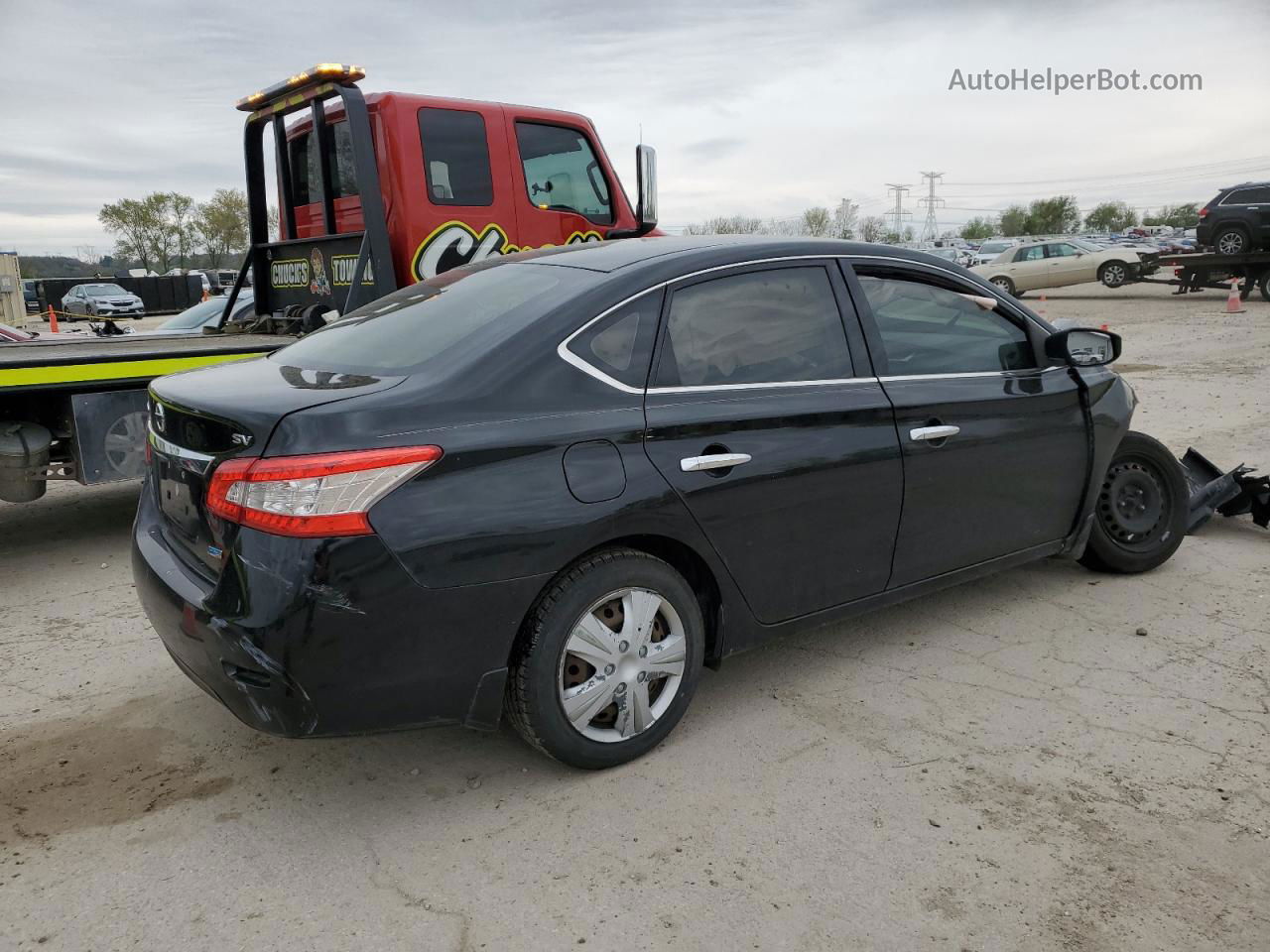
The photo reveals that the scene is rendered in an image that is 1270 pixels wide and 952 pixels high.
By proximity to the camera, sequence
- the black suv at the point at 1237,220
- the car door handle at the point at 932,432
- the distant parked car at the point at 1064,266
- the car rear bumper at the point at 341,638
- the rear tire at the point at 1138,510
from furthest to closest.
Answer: the distant parked car at the point at 1064,266 → the black suv at the point at 1237,220 → the rear tire at the point at 1138,510 → the car door handle at the point at 932,432 → the car rear bumper at the point at 341,638

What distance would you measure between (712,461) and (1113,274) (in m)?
25.0

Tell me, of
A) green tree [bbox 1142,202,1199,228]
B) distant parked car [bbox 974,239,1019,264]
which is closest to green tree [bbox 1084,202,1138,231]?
green tree [bbox 1142,202,1199,228]

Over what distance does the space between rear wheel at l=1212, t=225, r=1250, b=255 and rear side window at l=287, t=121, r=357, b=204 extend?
21222 mm

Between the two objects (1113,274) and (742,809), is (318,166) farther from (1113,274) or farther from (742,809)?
(1113,274)

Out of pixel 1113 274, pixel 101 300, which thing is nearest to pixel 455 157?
pixel 1113 274

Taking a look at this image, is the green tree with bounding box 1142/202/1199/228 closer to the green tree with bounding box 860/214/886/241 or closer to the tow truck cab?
the green tree with bounding box 860/214/886/241

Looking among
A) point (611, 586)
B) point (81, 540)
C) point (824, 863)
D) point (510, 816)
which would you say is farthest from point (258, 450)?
point (81, 540)

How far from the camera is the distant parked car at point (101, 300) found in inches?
1382

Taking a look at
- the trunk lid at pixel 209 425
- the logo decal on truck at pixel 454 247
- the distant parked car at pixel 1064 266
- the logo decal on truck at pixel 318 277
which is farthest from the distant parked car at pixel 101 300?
the trunk lid at pixel 209 425

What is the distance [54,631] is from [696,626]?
308cm

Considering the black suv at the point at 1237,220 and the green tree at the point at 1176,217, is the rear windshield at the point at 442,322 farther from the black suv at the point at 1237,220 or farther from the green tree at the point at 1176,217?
the green tree at the point at 1176,217

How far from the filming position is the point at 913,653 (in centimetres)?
403

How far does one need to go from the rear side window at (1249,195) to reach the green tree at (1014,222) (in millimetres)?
75099

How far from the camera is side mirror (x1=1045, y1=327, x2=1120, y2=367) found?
168 inches
